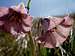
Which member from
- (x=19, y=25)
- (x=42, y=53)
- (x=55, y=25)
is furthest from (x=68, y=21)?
(x=42, y=53)

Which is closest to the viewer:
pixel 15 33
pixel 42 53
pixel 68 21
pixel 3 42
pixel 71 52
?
pixel 15 33

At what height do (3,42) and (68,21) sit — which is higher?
(68,21)

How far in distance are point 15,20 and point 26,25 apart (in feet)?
0.26

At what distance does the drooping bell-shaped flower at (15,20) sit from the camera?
2.69 ft

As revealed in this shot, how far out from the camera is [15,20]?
889 mm

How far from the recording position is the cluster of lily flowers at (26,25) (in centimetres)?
83

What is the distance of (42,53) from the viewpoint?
1.22 m

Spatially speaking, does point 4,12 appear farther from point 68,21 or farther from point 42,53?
point 42,53

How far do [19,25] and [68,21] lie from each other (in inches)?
7.4

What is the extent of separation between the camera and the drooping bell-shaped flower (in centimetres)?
82

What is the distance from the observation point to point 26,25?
82cm

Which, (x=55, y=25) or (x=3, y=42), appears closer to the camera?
(x=55, y=25)

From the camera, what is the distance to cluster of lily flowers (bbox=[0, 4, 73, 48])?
827 millimetres

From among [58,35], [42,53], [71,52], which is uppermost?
[58,35]
